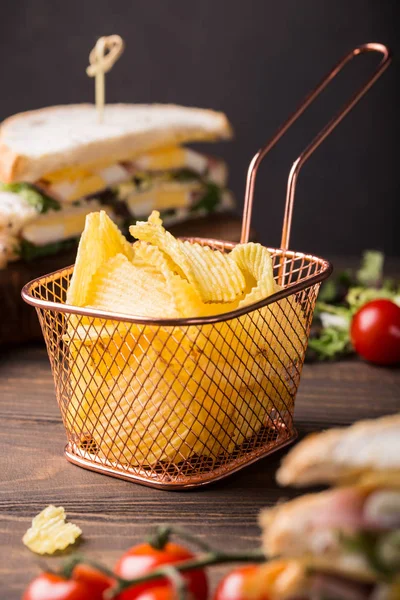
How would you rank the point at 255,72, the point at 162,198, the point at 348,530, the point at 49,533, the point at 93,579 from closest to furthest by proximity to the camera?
the point at 348,530 → the point at 93,579 → the point at 49,533 → the point at 162,198 → the point at 255,72

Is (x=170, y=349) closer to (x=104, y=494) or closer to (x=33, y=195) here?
(x=104, y=494)

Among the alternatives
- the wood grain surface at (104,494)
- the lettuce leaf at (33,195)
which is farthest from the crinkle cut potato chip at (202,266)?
the lettuce leaf at (33,195)

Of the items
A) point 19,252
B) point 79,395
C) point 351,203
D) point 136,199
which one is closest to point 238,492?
point 79,395

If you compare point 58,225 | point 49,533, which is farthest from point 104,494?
point 58,225

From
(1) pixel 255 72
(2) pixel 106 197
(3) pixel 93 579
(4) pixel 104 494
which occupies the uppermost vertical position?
(1) pixel 255 72

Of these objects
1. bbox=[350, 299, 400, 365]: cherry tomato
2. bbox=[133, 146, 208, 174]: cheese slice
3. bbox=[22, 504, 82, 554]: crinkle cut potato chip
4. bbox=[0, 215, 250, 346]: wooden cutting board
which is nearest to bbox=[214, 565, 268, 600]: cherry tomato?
bbox=[22, 504, 82, 554]: crinkle cut potato chip

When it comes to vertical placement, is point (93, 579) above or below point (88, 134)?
below

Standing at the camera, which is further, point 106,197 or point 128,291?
point 106,197
